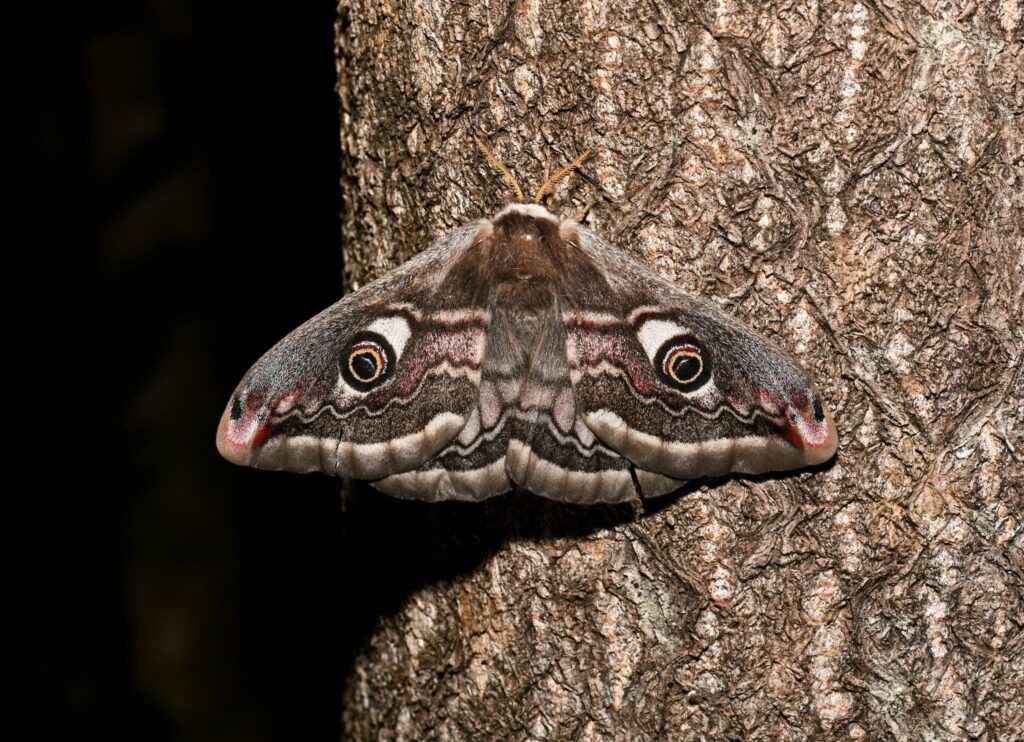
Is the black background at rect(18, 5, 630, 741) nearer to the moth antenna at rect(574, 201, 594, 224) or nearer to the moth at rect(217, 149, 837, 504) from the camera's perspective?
the moth at rect(217, 149, 837, 504)

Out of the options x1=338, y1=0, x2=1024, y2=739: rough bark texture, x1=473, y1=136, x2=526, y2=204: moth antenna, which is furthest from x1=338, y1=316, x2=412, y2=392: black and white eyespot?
x1=473, y1=136, x2=526, y2=204: moth antenna

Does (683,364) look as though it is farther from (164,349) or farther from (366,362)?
(164,349)

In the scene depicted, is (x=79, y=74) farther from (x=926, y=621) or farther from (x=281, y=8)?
(x=926, y=621)

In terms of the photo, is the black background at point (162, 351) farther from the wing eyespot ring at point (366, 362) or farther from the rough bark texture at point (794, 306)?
the rough bark texture at point (794, 306)

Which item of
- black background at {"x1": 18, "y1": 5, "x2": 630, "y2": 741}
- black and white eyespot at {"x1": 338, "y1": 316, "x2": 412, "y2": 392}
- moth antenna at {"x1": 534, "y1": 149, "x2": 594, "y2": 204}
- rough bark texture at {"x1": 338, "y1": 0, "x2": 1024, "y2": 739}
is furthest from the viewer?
black background at {"x1": 18, "y1": 5, "x2": 630, "y2": 741}

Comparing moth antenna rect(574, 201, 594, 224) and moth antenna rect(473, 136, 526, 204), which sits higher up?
moth antenna rect(473, 136, 526, 204)
